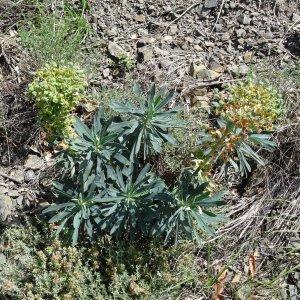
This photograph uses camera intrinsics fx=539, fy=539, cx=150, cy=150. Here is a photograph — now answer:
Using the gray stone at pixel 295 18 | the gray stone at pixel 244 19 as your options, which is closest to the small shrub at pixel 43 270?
the gray stone at pixel 244 19

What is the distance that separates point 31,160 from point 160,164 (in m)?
1.00

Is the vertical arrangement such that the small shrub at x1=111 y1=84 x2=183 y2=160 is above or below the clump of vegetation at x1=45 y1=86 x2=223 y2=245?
above

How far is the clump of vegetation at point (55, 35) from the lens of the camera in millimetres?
4082

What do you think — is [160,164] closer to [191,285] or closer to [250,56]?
[191,285]

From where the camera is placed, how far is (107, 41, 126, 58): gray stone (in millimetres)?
4355

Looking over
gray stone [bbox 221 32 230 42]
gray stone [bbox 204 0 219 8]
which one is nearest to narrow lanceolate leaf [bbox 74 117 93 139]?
gray stone [bbox 221 32 230 42]

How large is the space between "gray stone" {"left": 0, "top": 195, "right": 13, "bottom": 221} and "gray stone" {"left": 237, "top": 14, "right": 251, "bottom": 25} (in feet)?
7.68

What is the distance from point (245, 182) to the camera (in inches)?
155

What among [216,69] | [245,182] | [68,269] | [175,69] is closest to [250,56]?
[216,69]

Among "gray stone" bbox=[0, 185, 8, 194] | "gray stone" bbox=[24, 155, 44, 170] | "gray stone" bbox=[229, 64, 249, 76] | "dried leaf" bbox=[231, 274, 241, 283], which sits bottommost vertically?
"dried leaf" bbox=[231, 274, 241, 283]

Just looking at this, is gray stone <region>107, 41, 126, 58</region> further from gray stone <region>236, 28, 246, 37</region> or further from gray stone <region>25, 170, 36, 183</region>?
gray stone <region>25, 170, 36, 183</region>

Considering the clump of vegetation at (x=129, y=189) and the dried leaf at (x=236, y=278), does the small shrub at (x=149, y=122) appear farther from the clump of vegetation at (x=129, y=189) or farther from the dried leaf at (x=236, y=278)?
the dried leaf at (x=236, y=278)

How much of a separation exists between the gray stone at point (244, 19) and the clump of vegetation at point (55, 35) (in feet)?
4.14

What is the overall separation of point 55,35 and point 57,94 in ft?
3.10
